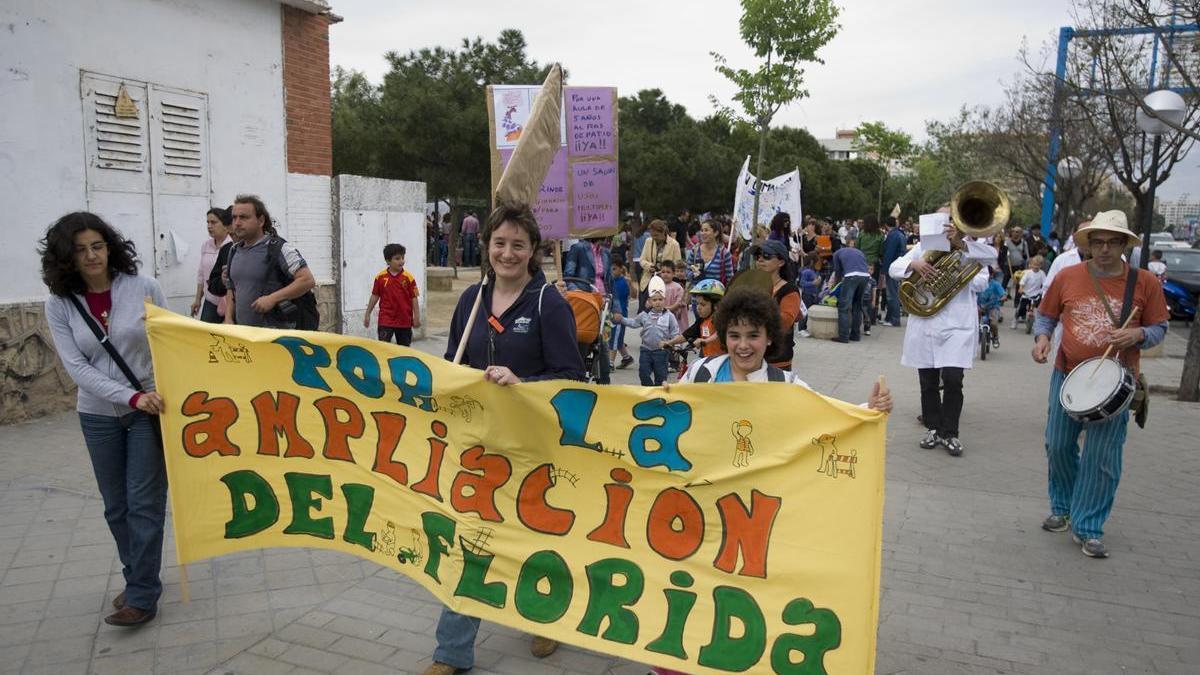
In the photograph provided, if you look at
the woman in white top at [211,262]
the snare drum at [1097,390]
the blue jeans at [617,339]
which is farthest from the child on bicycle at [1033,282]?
the woman in white top at [211,262]

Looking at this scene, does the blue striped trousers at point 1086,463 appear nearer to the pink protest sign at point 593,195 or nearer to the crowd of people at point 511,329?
the crowd of people at point 511,329

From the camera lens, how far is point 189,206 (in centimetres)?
956

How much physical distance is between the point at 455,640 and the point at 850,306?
1254 cm

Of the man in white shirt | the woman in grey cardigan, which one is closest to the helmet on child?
the man in white shirt

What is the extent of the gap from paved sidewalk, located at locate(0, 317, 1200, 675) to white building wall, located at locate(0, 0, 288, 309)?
Answer: 2422mm

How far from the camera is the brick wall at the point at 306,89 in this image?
1088 cm

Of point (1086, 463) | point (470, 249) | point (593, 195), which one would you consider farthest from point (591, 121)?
point (470, 249)

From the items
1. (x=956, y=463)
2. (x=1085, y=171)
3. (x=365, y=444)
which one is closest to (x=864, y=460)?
(x=365, y=444)

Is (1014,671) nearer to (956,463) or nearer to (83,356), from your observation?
(956,463)

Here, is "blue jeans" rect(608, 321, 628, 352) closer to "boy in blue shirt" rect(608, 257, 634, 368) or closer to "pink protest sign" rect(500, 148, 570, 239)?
"boy in blue shirt" rect(608, 257, 634, 368)

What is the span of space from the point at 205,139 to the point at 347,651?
7.63 meters

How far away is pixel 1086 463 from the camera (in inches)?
205

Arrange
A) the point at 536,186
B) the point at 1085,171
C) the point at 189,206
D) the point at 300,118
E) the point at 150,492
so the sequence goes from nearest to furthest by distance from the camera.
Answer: the point at 150,492 → the point at 536,186 → the point at 189,206 → the point at 300,118 → the point at 1085,171

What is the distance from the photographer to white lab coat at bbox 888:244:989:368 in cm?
753
